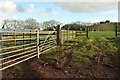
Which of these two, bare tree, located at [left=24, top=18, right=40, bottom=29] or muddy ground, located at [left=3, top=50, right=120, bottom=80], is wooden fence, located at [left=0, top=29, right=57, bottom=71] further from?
bare tree, located at [left=24, top=18, right=40, bottom=29]

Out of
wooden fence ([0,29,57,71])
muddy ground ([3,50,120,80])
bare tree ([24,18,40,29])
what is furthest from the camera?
bare tree ([24,18,40,29])

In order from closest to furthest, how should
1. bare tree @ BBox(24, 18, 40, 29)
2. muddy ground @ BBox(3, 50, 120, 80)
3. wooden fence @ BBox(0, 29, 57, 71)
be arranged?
muddy ground @ BBox(3, 50, 120, 80) < wooden fence @ BBox(0, 29, 57, 71) < bare tree @ BBox(24, 18, 40, 29)

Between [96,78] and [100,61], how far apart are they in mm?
1819

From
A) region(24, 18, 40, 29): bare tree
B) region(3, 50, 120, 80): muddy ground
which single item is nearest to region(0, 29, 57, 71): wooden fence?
region(3, 50, 120, 80): muddy ground

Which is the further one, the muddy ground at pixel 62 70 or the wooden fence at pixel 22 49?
the wooden fence at pixel 22 49

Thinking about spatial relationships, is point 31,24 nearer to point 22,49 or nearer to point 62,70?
point 22,49

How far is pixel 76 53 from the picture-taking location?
10.7m

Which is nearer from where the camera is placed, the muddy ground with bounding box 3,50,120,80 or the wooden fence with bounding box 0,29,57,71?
the muddy ground with bounding box 3,50,120,80

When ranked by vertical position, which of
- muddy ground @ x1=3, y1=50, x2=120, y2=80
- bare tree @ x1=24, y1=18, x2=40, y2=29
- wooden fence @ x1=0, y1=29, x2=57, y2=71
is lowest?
muddy ground @ x1=3, y1=50, x2=120, y2=80

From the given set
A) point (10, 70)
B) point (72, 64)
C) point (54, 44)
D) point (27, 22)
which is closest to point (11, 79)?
point (10, 70)

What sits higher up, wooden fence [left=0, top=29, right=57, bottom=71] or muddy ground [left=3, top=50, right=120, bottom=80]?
wooden fence [left=0, top=29, right=57, bottom=71]

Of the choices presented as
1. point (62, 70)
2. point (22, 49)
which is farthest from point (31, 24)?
point (62, 70)

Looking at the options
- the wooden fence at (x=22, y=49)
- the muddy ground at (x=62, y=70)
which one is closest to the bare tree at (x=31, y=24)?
the wooden fence at (x=22, y=49)

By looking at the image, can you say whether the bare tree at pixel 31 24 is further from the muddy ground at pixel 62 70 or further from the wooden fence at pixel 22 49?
the muddy ground at pixel 62 70
